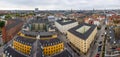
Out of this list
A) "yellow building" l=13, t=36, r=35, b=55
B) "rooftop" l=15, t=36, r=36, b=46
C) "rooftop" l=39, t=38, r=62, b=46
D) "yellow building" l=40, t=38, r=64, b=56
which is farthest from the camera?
"rooftop" l=15, t=36, r=36, b=46

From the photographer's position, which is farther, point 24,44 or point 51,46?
point 24,44

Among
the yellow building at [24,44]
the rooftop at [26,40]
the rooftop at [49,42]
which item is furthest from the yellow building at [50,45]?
the yellow building at [24,44]

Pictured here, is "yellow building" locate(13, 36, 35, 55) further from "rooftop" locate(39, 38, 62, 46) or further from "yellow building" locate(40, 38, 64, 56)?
"yellow building" locate(40, 38, 64, 56)

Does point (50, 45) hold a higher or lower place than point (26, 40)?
lower

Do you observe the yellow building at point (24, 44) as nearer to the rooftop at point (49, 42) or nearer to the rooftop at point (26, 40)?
the rooftop at point (26, 40)

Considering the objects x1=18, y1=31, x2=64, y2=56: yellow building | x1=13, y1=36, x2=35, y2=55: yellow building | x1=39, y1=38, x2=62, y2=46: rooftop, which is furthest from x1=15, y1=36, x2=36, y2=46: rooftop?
x1=39, y1=38, x2=62, y2=46: rooftop

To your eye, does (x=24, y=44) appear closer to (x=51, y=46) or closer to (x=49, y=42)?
(x=49, y=42)

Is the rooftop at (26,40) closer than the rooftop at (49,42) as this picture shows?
No

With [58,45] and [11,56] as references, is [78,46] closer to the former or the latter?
[58,45]

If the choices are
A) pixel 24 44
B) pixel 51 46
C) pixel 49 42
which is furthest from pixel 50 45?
pixel 24 44

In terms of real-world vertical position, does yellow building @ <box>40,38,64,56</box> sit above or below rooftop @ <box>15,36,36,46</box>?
below

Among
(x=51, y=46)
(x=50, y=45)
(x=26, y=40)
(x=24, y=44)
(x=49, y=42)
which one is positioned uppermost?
(x=26, y=40)

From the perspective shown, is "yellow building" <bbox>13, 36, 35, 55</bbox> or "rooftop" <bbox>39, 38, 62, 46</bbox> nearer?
"yellow building" <bbox>13, 36, 35, 55</bbox>
